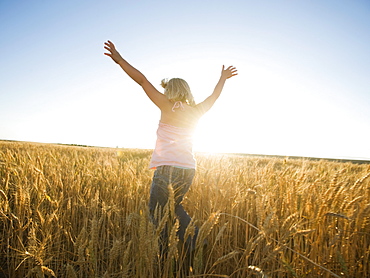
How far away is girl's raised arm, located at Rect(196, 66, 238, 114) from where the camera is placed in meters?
2.31

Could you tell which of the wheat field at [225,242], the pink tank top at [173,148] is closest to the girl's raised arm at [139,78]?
the pink tank top at [173,148]

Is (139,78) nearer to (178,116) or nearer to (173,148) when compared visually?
(178,116)

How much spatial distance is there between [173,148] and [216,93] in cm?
96

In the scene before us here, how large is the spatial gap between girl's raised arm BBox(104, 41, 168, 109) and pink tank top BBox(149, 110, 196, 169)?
219 mm

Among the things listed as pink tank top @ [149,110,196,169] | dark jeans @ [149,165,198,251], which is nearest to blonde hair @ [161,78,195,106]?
pink tank top @ [149,110,196,169]

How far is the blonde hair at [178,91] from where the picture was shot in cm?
202

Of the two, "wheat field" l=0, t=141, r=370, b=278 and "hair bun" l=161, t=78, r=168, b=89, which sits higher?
"hair bun" l=161, t=78, r=168, b=89

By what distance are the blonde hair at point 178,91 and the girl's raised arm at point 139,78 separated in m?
0.08

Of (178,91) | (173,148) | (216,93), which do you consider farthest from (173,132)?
(216,93)

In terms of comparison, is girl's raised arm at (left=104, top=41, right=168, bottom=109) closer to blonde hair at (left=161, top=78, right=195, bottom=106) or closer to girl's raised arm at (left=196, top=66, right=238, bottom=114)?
blonde hair at (left=161, top=78, right=195, bottom=106)

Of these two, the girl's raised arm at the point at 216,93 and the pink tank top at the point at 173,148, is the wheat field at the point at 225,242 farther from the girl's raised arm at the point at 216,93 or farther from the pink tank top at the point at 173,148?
the girl's raised arm at the point at 216,93

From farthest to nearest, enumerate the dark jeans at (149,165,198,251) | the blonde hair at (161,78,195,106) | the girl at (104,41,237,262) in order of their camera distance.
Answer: the blonde hair at (161,78,195,106) < the girl at (104,41,237,262) < the dark jeans at (149,165,198,251)

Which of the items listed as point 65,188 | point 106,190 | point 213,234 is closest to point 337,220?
point 213,234

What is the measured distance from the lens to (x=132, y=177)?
2592 millimetres
